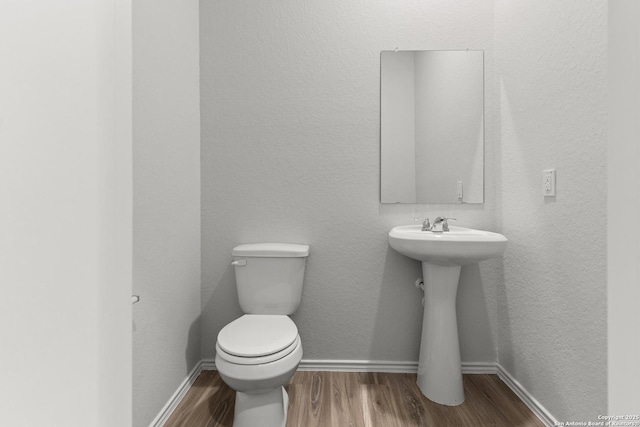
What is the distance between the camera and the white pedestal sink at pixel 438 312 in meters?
1.38

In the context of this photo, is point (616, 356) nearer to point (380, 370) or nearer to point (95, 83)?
point (95, 83)

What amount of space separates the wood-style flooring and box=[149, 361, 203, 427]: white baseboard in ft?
0.08

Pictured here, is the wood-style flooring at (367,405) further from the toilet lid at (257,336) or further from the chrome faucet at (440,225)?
the chrome faucet at (440,225)

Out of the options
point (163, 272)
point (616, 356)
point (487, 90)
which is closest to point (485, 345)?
point (487, 90)

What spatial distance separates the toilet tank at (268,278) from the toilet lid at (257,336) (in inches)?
4.2

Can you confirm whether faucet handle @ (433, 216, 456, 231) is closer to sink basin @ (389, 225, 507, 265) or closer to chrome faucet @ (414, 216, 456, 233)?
chrome faucet @ (414, 216, 456, 233)

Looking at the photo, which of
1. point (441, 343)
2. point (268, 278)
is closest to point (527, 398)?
point (441, 343)

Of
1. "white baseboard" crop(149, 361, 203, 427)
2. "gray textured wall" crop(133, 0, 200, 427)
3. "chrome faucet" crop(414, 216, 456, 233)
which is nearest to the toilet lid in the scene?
"gray textured wall" crop(133, 0, 200, 427)

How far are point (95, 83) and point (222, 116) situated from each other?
4.83ft

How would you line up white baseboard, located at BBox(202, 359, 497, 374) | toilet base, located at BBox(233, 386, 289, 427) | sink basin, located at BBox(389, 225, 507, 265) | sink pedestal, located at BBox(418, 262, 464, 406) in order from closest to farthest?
1. toilet base, located at BBox(233, 386, 289, 427)
2. sink basin, located at BBox(389, 225, 507, 265)
3. sink pedestal, located at BBox(418, 262, 464, 406)
4. white baseboard, located at BBox(202, 359, 497, 374)

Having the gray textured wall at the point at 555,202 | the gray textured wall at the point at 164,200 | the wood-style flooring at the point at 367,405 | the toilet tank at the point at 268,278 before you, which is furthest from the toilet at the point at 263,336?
the gray textured wall at the point at 555,202

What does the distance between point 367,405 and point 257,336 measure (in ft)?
2.10

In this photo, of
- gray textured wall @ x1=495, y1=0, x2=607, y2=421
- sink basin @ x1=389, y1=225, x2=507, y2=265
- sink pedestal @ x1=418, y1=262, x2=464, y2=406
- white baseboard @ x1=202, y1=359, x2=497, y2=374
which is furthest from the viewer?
white baseboard @ x1=202, y1=359, x2=497, y2=374

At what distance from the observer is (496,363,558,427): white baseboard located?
1.32 metres
